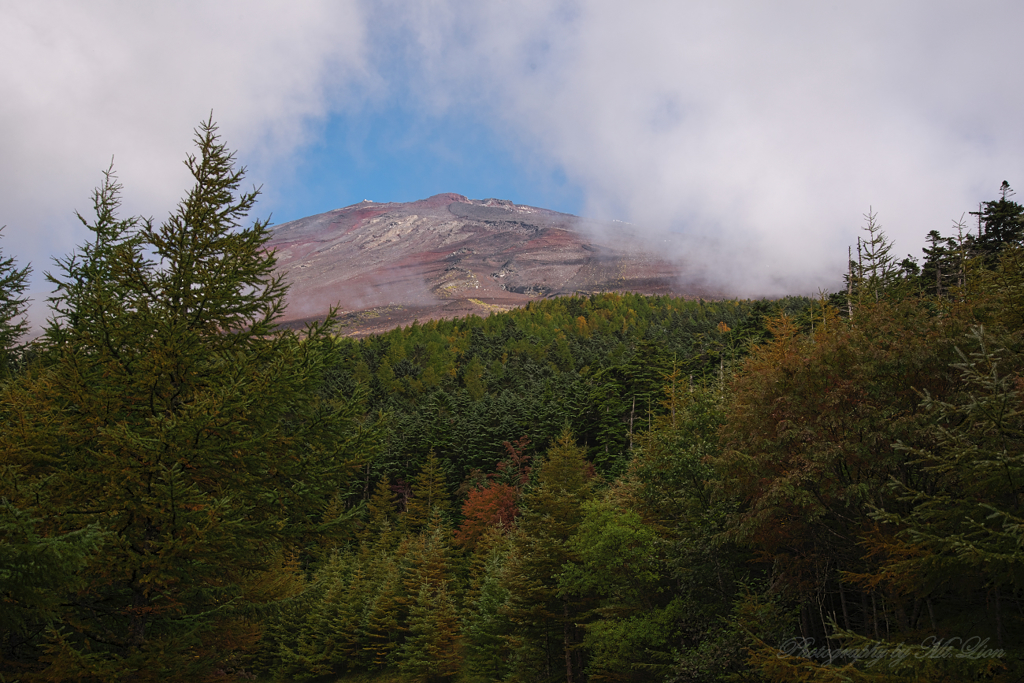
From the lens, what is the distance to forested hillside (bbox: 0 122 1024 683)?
8.20 meters

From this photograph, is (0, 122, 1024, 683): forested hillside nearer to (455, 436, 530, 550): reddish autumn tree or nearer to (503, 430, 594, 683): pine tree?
(503, 430, 594, 683): pine tree

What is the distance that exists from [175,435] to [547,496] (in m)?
19.8

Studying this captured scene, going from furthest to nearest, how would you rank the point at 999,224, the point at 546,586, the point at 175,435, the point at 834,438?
1. the point at 999,224
2. the point at 546,586
3. the point at 834,438
4. the point at 175,435

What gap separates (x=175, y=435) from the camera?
8.21 meters

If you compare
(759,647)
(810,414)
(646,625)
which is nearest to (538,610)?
(646,625)

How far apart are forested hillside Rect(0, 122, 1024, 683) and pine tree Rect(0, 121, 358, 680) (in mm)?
50

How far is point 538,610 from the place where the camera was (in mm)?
25969

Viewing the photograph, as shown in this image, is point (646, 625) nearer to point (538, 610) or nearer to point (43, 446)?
point (538, 610)

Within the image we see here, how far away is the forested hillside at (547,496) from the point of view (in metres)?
8.20

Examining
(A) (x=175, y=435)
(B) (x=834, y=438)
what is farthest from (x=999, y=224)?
(A) (x=175, y=435)

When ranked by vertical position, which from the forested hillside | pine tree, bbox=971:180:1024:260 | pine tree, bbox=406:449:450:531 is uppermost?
pine tree, bbox=971:180:1024:260

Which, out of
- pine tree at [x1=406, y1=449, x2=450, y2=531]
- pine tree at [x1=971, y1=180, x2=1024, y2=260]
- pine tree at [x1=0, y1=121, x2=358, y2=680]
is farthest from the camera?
pine tree at [x1=406, y1=449, x2=450, y2=531]

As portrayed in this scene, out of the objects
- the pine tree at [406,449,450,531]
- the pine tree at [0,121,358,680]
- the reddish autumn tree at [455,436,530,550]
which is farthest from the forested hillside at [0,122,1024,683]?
the pine tree at [406,449,450,531]

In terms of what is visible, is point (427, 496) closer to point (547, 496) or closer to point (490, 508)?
point (490, 508)
